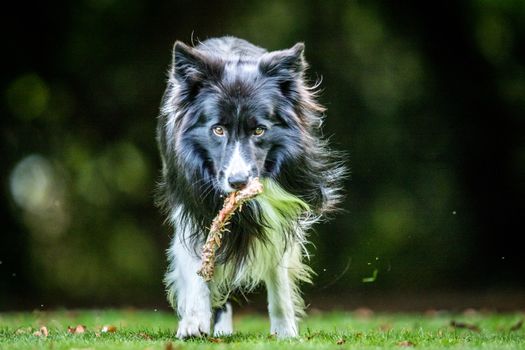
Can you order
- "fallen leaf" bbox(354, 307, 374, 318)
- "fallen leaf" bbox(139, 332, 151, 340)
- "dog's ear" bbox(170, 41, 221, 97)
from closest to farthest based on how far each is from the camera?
1. "dog's ear" bbox(170, 41, 221, 97)
2. "fallen leaf" bbox(139, 332, 151, 340)
3. "fallen leaf" bbox(354, 307, 374, 318)

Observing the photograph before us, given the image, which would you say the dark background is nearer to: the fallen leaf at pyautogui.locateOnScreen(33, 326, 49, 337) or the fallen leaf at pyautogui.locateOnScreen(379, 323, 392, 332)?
the fallen leaf at pyautogui.locateOnScreen(379, 323, 392, 332)

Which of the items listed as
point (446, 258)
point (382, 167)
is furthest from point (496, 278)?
point (382, 167)

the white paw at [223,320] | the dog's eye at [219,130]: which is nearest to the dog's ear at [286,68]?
the dog's eye at [219,130]

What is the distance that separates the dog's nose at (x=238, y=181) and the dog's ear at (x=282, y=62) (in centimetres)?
89

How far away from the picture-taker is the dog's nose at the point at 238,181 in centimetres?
524

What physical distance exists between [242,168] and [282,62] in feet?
3.10

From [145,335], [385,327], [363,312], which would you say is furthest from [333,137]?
[145,335]

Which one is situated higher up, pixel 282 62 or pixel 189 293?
pixel 282 62

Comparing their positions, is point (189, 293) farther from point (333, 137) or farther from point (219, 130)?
point (333, 137)

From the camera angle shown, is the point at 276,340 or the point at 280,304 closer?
the point at 276,340

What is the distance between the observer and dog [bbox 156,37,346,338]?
18.3 ft

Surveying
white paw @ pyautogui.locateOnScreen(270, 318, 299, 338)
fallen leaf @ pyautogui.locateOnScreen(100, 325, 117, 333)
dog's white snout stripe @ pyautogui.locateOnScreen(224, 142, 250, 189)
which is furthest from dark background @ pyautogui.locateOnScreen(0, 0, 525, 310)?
dog's white snout stripe @ pyautogui.locateOnScreen(224, 142, 250, 189)

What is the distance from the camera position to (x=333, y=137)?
1087cm

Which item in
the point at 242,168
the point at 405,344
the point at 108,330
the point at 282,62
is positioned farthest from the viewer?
the point at 108,330
